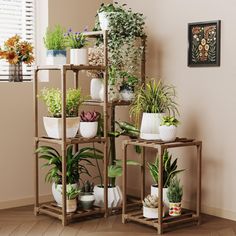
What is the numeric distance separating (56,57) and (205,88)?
1.23 metres

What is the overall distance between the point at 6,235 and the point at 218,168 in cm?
174

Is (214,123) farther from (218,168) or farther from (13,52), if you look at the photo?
(13,52)

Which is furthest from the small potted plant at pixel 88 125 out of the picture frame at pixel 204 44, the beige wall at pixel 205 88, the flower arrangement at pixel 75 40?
the picture frame at pixel 204 44

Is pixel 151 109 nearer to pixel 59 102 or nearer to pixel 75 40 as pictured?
pixel 59 102

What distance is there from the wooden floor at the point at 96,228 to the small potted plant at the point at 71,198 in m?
0.12

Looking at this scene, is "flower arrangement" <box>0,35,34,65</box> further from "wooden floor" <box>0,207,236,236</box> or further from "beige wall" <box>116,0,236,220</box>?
"wooden floor" <box>0,207,236,236</box>

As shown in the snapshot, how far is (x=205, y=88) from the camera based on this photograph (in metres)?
4.74

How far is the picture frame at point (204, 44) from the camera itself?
4.60 metres

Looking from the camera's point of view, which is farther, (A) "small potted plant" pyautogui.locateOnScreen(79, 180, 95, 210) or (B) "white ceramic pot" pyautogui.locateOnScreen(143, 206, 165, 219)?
(A) "small potted plant" pyautogui.locateOnScreen(79, 180, 95, 210)

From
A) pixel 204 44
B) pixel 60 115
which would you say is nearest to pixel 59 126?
pixel 60 115

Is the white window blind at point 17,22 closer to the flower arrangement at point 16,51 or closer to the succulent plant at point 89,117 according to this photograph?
the flower arrangement at point 16,51

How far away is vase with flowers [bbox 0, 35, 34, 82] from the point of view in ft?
16.2

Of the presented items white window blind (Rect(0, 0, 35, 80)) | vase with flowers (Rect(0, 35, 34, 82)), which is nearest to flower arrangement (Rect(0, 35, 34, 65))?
vase with flowers (Rect(0, 35, 34, 82))

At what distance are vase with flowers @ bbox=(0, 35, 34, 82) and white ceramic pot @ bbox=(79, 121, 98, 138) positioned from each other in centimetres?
82
